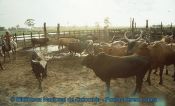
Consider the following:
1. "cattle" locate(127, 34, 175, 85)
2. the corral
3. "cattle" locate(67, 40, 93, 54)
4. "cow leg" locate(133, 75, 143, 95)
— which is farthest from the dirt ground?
"cattle" locate(67, 40, 93, 54)

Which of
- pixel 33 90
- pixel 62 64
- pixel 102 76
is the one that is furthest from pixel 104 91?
pixel 62 64

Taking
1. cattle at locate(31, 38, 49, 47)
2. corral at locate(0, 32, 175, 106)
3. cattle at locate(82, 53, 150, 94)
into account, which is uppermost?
cattle at locate(31, 38, 49, 47)

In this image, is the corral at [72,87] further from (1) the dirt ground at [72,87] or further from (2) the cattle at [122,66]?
(2) the cattle at [122,66]

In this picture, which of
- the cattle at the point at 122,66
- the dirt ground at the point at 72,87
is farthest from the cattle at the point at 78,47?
the cattle at the point at 122,66

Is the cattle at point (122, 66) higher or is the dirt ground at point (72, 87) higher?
the cattle at point (122, 66)

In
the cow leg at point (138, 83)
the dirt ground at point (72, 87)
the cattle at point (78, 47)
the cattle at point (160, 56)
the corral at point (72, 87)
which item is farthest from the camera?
the cattle at point (78, 47)

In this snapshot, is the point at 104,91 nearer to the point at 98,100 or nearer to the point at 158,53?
the point at 98,100

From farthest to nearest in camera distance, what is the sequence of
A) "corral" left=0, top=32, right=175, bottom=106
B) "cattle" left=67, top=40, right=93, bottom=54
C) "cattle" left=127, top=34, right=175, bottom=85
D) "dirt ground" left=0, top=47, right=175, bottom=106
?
"cattle" left=67, top=40, right=93, bottom=54
"cattle" left=127, top=34, right=175, bottom=85
"corral" left=0, top=32, right=175, bottom=106
"dirt ground" left=0, top=47, right=175, bottom=106

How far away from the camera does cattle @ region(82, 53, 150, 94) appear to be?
7.74m

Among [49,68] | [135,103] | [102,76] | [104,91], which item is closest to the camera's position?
[135,103]

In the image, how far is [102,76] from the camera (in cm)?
816

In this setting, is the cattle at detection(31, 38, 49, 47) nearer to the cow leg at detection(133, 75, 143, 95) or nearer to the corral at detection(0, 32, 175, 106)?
the corral at detection(0, 32, 175, 106)

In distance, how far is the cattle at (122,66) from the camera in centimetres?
774

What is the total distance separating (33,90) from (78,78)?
7.88 feet
